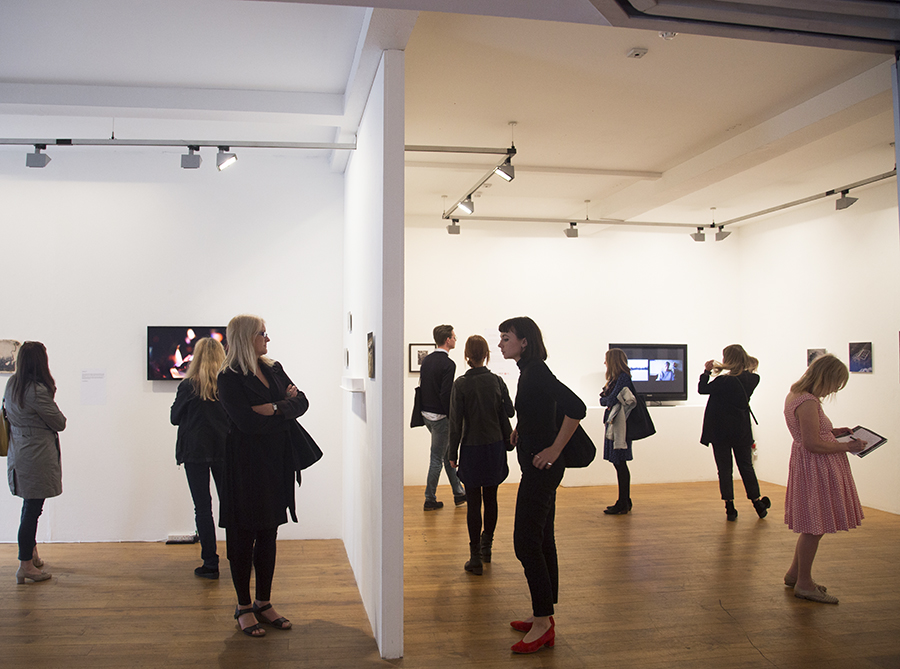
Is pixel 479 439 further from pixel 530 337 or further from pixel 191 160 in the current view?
pixel 191 160

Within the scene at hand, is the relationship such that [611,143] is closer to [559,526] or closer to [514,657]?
[559,526]

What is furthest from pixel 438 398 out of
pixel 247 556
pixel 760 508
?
pixel 760 508

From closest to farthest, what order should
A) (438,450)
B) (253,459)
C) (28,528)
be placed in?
1. (253,459)
2. (28,528)
3. (438,450)

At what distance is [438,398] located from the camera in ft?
21.4

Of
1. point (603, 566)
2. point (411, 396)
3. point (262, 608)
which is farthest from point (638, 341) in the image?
point (262, 608)

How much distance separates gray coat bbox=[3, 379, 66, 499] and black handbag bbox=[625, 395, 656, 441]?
16.5 feet

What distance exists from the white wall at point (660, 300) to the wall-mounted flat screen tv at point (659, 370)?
0.56 ft

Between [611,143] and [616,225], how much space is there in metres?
3.14

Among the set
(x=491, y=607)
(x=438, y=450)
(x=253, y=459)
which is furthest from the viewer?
(x=438, y=450)

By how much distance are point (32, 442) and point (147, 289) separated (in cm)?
173

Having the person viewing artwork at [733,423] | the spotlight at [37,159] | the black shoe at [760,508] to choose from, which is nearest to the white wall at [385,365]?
the spotlight at [37,159]

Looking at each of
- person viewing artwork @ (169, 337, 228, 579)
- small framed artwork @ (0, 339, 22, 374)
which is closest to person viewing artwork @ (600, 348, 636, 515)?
person viewing artwork @ (169, 337, 228, 579)

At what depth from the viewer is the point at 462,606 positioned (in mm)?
4203

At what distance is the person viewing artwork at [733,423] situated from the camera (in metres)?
6.48
